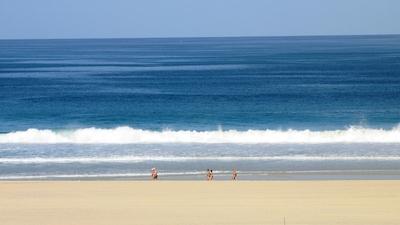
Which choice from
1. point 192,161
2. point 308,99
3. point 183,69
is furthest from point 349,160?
point 183,69

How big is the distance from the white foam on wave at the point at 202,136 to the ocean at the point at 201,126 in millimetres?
65

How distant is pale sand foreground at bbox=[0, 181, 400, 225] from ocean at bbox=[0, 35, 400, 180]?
10.5 feet

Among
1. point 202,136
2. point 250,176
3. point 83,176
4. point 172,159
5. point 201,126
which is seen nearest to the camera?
point 250,176

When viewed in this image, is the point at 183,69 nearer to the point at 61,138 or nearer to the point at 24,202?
the point at 61,138

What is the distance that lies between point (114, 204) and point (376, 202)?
8.80 metres

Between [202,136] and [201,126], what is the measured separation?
4.47 meters

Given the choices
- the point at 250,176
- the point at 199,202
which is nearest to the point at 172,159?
the point at 250,176

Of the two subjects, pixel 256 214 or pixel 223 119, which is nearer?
pixel 256 214

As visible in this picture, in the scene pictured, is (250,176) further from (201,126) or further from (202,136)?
(201,126)

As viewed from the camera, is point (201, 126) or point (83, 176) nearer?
point (83, 176)

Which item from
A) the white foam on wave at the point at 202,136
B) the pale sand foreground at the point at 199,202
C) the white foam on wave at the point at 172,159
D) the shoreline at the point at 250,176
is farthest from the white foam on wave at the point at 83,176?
the white foam on wave at the point at 202,136

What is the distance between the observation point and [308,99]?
57.5m

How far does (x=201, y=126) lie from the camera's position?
45.1 m

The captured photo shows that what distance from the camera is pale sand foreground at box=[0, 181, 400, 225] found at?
68.3 ft
